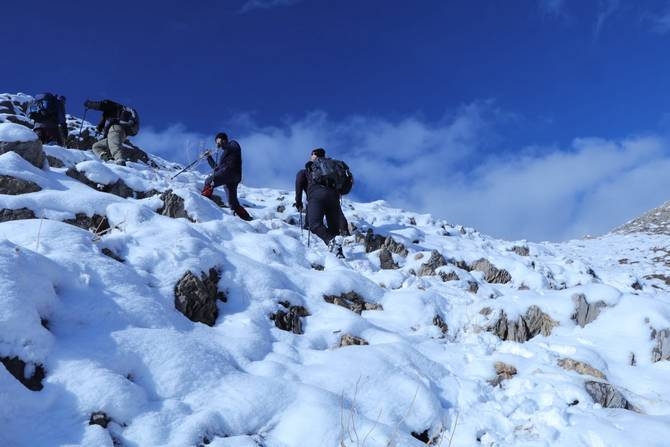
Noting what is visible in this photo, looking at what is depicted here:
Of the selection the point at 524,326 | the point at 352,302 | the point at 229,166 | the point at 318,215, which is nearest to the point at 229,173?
the point at 229,166

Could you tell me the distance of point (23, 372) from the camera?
3.09 m

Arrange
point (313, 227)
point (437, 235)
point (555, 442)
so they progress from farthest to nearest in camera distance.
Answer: point (437, 235)
point (313, 227)
point (555, 442)

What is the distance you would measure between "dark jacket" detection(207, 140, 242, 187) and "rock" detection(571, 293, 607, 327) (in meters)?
6.92

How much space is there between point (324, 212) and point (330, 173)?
2.40ft

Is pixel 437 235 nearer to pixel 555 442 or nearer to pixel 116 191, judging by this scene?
pixel 116 191

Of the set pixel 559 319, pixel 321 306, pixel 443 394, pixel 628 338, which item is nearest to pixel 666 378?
pixel 628 338

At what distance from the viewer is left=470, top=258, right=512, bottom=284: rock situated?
9.98m

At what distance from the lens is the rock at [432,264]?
927 cm

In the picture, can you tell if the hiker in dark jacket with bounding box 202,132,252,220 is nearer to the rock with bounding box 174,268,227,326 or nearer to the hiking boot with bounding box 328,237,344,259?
the hiking boot with bounding box 328,237,344,259

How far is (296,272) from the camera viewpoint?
6.54 metres

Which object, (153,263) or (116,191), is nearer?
(153,263)

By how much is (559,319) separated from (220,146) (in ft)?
25.6

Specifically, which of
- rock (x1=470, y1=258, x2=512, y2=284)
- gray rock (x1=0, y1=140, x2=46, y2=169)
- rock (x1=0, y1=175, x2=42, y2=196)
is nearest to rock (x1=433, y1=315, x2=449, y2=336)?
rock (x1=470, y1=258, x2=512, y2=284)

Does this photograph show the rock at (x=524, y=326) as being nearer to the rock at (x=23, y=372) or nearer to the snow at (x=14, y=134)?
the rock at (x=23, y=372)
